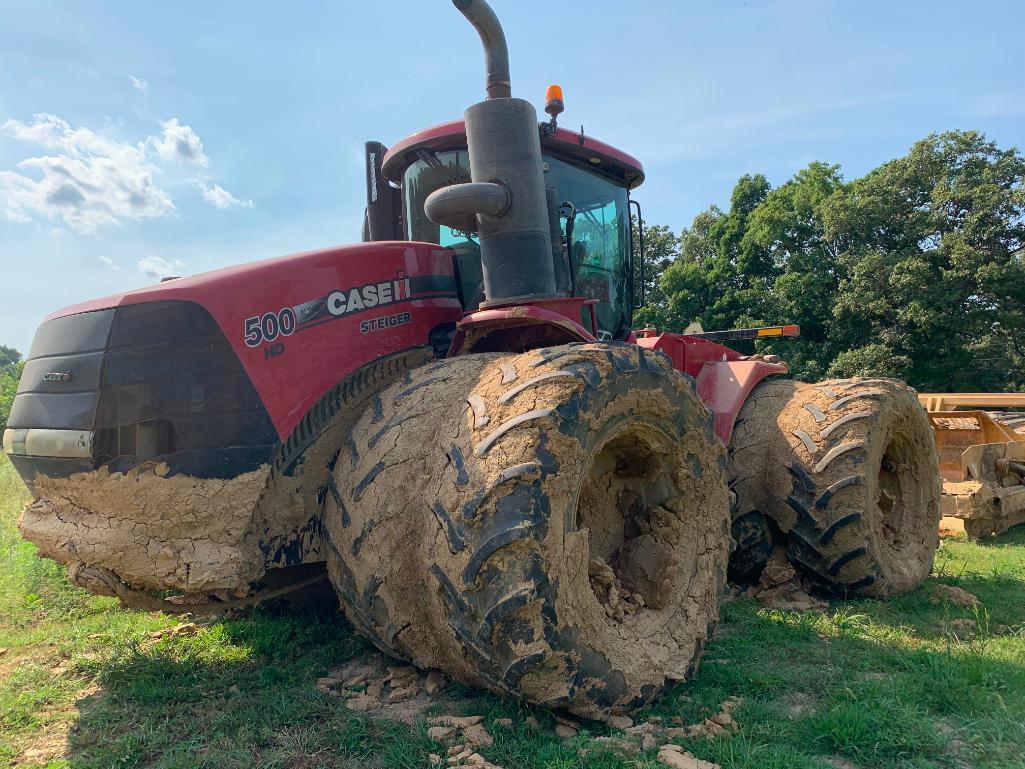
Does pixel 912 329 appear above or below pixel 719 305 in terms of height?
below

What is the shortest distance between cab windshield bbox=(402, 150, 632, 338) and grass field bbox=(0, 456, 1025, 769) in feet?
6.36

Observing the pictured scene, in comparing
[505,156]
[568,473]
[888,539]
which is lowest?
[888,539]

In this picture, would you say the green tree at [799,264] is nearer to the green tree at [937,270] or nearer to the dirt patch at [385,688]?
the green tree at [937,270]

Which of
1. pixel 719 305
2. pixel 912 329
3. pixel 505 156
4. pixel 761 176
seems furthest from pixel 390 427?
pixel 761 176

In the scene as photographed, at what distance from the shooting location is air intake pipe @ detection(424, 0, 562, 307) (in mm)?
3219

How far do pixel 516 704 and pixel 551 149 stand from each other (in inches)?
113

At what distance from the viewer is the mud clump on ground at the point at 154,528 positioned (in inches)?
98.4

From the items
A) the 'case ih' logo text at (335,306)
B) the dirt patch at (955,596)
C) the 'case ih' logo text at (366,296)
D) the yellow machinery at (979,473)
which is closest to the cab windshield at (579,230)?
the 'case ih' logo text at (335,306)

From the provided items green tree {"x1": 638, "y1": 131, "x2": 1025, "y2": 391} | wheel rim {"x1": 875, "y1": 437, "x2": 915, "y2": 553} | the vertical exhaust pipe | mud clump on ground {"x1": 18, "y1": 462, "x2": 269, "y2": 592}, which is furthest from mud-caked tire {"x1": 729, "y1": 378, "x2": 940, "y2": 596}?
green tree {"x1": 638, "y1": 131, "x2": 1025, "y2": 391}

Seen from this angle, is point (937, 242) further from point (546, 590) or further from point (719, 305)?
point (546, 590)

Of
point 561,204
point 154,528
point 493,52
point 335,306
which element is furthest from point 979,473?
point 154,528

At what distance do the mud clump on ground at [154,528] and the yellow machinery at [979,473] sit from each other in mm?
5845

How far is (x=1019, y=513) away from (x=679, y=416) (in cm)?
563

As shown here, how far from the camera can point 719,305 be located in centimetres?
2586
